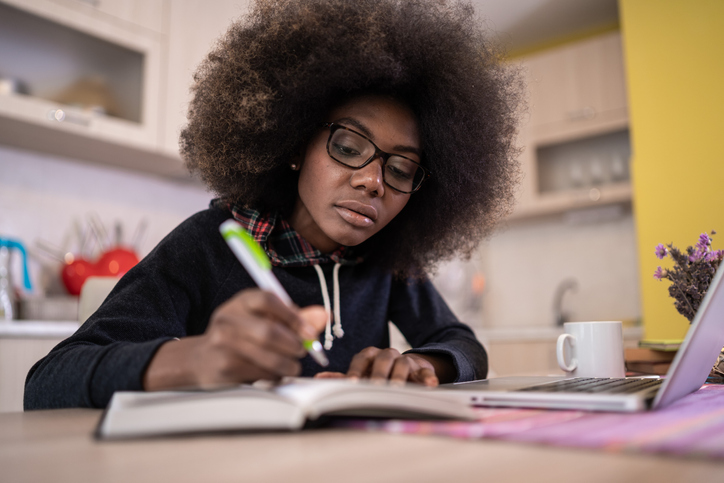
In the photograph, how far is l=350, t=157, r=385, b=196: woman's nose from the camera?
1.07m

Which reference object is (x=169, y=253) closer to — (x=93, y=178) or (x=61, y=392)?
(x=61, y=392)

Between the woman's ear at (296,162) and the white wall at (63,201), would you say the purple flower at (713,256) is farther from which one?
the white wall at (63,201)

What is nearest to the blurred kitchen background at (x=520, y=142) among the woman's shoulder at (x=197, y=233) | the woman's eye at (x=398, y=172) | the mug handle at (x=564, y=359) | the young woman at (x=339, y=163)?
the young woman at (x=339, y=163)

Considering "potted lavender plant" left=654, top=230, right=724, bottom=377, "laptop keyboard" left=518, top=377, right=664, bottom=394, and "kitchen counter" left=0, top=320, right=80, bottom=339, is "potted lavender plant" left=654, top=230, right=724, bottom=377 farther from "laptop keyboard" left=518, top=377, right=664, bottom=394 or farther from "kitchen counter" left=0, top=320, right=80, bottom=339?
"kitchen counter" left=0, top=320, right=80, bottom=339

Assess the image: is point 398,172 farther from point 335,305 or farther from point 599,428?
point 599,428

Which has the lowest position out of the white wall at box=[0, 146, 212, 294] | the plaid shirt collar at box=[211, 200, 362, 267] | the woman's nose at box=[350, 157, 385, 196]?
the plaid shirt collar at box=[211, 200, 362, 267]

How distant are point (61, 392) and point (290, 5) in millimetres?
797

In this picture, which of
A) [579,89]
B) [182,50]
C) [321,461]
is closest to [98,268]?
[182,50]

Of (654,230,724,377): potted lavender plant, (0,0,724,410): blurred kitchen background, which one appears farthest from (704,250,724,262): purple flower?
(0,0,724,410): blurred kitchen background

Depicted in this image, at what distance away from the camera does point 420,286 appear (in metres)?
1.46

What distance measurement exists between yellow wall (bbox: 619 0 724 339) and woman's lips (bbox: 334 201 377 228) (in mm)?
1957

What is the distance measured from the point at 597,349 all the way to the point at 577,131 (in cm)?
266

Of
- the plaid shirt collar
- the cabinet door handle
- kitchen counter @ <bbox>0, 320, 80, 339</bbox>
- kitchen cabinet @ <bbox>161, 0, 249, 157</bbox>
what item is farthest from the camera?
kitchen cabinet @ <bbox>161, 0, 249, 157</bbox>

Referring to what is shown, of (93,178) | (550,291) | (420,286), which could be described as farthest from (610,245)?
(93,178)
